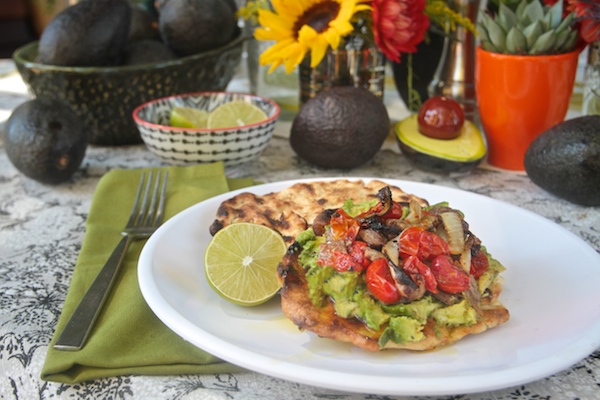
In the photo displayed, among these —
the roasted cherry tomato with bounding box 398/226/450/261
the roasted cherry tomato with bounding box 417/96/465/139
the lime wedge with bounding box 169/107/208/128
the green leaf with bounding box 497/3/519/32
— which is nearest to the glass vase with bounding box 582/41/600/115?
the green leaf with bounding box 497/3/519/32

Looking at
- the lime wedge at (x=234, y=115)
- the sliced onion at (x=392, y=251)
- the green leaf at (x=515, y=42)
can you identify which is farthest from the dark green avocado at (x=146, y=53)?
the sliced onion at (x=392, y=251)

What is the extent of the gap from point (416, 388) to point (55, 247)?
3.28ft

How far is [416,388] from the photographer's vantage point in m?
0.76

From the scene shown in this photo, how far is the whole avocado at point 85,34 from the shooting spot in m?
1.86

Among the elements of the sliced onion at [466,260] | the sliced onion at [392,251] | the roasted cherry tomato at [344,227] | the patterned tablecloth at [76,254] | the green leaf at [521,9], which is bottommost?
the patterned tablecloth at [76,254]

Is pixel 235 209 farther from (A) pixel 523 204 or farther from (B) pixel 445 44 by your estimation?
(B) pixel 445 44

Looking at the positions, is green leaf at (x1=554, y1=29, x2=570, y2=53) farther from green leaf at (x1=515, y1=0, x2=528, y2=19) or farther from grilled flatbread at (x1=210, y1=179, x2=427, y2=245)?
grilled flatbread at (x1=210, y1=179, x2=427, y2=245)

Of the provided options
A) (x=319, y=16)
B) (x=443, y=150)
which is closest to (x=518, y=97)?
(x=443, y=150)

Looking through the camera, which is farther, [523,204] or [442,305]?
[523,204]

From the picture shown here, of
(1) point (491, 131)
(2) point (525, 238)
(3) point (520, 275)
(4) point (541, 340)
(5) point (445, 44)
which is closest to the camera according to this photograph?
(4) point (541, 340)

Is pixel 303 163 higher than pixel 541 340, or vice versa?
pixel 541 340

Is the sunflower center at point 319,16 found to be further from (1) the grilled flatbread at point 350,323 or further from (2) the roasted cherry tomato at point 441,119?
(1) the grilled flatbread at point 350,323

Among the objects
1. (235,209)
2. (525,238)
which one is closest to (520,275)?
(525,238)

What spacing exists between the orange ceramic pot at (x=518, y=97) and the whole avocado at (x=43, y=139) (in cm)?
125
